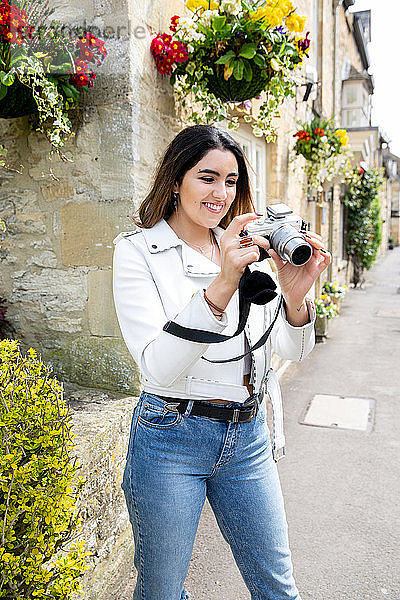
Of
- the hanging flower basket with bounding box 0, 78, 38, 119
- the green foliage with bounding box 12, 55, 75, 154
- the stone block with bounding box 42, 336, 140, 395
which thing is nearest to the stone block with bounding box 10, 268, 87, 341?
the stone block with bounding box 42, 336, 140, 395

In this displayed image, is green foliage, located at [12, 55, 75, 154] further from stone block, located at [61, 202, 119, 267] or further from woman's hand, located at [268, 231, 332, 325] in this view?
woman's hand, located at [268, 231, 332, 325]

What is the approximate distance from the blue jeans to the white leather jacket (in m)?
0.11

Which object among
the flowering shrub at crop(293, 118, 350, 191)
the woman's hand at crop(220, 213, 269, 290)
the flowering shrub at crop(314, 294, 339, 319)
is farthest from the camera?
the flowering shrub at crop(314, 294, 339, 319)

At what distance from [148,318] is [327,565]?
1.95 m

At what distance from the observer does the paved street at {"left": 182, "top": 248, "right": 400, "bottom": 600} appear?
269cm

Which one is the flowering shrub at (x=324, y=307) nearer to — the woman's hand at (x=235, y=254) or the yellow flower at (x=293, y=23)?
the yellow flower at (x=293, y=23)

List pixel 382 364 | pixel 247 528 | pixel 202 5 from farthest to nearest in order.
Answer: pixel 382 364 → pixel 202 5 → pixel 247 528

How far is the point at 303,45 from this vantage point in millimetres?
3375

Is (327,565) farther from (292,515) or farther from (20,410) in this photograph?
(20,410)

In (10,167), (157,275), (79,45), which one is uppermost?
(79,45)

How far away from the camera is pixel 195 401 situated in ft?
5.39

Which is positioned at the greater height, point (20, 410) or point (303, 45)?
point (303, 45)

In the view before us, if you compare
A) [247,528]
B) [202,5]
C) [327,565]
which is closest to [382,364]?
[327,565]

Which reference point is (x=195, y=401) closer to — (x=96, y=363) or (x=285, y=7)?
(x=96, y=363)
